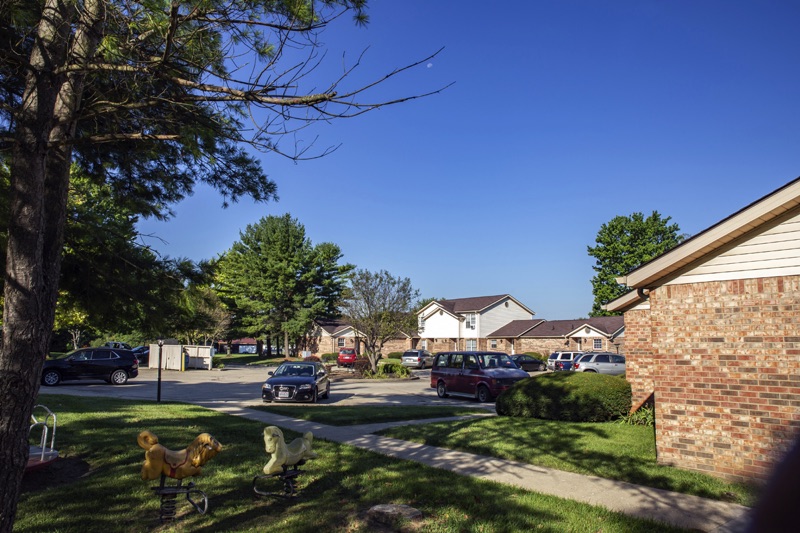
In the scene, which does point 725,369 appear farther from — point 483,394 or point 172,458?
point 483,394

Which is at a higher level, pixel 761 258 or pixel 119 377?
pixel 761 258

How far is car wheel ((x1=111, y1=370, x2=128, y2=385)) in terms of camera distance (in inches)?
1059

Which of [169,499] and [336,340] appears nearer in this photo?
[169,499]

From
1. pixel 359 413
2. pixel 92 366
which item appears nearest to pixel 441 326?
pixel 92 366

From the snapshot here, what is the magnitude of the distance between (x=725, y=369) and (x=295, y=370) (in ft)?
50.3

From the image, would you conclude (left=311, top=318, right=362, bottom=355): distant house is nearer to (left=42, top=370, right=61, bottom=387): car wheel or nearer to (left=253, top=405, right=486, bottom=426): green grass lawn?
(left=42, top=370, right=61, bottom=387): car wheel

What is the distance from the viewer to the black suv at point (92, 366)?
84.5 ft

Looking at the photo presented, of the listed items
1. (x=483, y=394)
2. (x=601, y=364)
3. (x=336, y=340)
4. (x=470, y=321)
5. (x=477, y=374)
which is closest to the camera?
(x=483, y=394)

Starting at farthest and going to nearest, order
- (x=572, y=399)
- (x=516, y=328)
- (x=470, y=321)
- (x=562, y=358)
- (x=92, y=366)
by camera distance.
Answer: (x=470, y=321), (x=516, y=328), (x=562, y=358), (x=92, y=366), (x=572, y=399)

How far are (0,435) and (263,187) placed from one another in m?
4.06

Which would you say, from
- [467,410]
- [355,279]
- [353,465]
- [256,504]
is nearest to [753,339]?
[353,465]

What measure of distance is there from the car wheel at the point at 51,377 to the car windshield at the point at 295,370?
1262cm

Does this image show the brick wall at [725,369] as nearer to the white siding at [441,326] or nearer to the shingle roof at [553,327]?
the shingle roof at [553,327]

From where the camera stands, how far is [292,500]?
679cm
